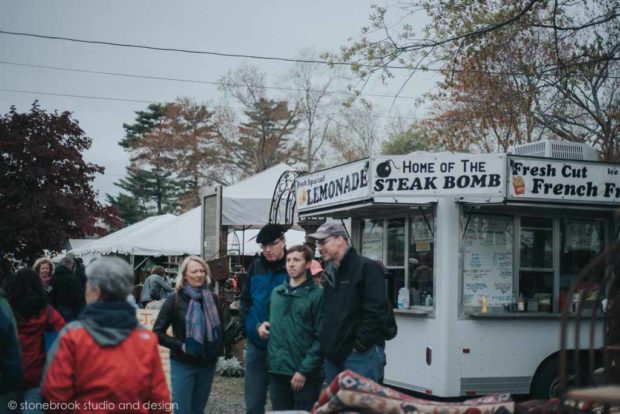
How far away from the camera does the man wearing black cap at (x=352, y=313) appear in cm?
632

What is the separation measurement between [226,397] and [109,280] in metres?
7.04

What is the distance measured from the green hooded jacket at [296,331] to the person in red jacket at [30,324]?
1.97 m

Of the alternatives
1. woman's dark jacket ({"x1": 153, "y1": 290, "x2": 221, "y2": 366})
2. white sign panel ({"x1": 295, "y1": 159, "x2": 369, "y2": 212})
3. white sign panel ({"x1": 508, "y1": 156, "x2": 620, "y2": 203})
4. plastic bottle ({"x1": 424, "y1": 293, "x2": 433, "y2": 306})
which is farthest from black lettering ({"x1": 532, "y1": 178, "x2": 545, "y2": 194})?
woman's dark jacket ({"x1": 153, "y1": 290, "x2": 221, "y2": 366})

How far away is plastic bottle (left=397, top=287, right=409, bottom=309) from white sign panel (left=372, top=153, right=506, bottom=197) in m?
1.59

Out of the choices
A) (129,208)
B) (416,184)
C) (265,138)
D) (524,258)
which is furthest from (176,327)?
(129,208)

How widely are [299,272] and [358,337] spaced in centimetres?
72

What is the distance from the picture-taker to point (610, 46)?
1469 centimetres

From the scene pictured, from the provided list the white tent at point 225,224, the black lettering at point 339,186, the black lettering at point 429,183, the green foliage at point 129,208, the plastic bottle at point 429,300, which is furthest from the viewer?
the green foliage at point 129,208

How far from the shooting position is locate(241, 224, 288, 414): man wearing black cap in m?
6.90

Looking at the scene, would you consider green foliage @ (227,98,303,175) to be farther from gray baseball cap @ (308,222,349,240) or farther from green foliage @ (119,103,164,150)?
gray baseball cap @ (308,222,349,240)

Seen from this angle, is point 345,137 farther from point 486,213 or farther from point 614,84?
point 486,213

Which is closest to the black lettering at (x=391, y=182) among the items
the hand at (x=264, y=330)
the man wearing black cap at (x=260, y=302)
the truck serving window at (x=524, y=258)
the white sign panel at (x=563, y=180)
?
the truck serving window at (x=524, y=258)

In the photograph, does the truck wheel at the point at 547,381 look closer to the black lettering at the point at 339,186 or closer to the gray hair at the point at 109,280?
the black lettering at the point at 339,186

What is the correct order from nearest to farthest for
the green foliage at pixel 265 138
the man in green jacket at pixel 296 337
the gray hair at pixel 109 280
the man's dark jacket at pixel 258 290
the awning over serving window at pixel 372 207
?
the gray hair at pixel 109 280 → the man in green jacket at pixel 296 337 → the man's dark jacket at pixel 258 290 → the awning over serving window at pixel 372 207 → the green foliage at pixel 265 138
